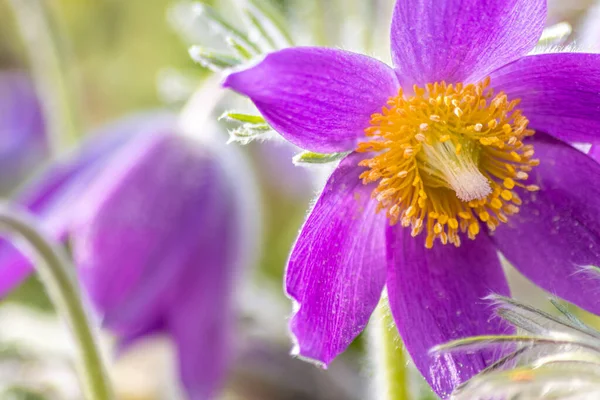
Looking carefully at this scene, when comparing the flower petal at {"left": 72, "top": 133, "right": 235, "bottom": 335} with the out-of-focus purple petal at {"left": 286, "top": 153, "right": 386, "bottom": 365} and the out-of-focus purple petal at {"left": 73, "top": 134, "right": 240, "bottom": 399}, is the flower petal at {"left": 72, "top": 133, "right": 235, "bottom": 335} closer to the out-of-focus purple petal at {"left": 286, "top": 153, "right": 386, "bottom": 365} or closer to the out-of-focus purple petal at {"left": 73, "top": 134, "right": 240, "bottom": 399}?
the out-of-focus purple petal at {"left": 73, "top": 134, "right": 240, "bottom": 399}

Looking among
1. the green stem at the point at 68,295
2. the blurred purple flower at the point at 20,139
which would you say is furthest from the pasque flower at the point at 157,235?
the blurred purple flower at the point at 20,139

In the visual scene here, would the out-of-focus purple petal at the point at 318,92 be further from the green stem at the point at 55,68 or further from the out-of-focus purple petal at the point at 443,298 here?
the green stem at the point at 55,68

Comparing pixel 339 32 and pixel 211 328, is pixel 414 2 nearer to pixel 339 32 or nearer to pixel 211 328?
pixel 211 328

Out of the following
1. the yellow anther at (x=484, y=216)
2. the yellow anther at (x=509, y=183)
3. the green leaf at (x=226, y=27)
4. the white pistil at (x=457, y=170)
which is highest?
the green leaf at (x=226, y=27)

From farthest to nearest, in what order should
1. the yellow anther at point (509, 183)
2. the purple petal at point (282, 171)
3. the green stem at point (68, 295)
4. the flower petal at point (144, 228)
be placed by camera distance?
the purple petal at point (282, 171)
the flower petal at point (144, 228)
the green stem at point (68, 295)
the yellow anther at point (509, 183)

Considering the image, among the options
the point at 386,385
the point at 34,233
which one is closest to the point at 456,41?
the point at 386,385

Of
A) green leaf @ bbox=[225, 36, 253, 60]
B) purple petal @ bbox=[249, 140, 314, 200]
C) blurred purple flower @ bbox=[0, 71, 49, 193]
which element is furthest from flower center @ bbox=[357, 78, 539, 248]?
Answer: blurred purple flower @ bbox=[0, 71, 49, 193]

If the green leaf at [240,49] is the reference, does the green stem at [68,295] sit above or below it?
below
